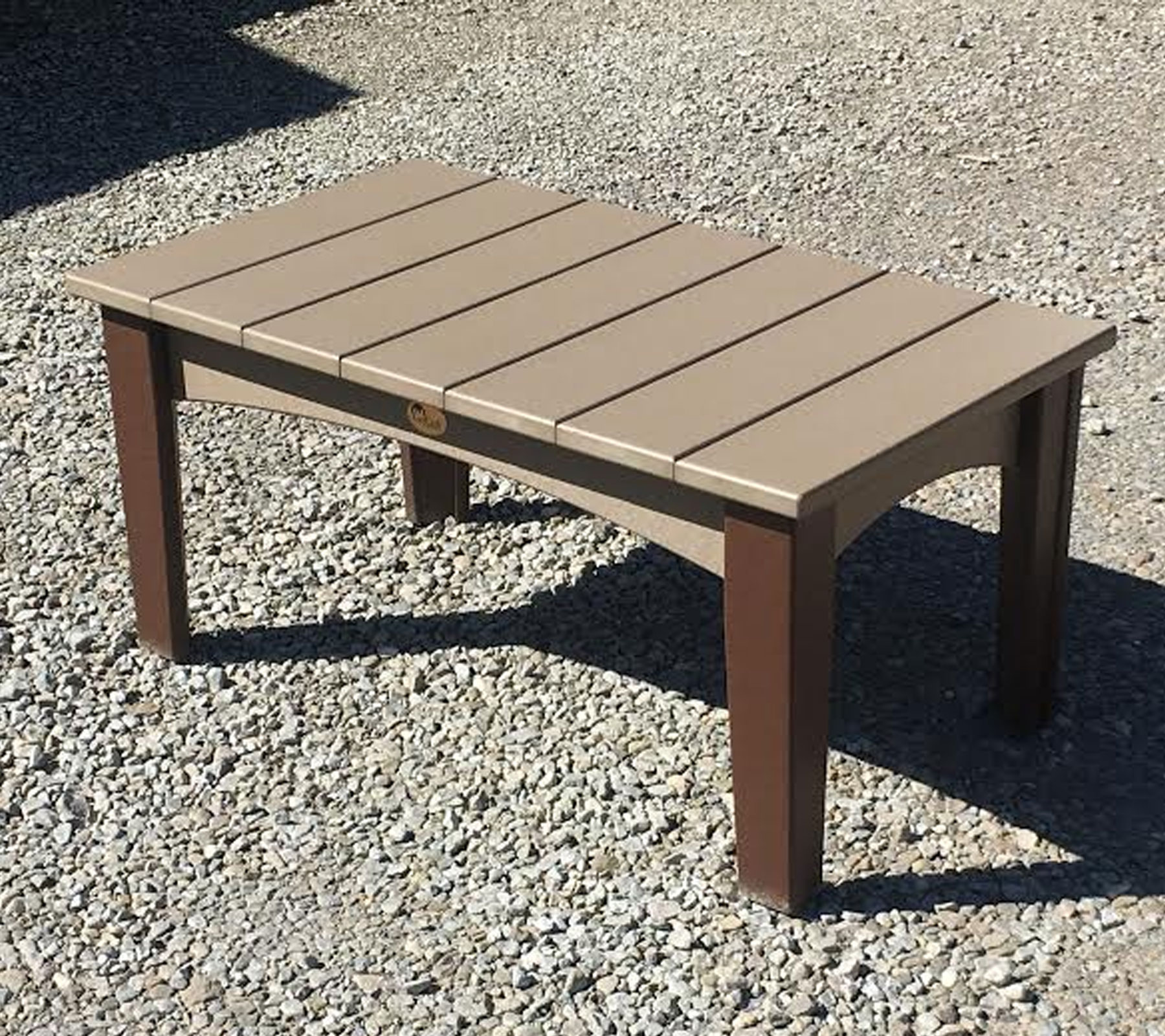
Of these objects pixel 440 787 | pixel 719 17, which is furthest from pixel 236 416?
pixel 719 17

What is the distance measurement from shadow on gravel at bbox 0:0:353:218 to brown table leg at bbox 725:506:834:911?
3242 millimetres

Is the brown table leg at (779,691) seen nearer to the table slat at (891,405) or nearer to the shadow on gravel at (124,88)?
the table slat at (891,405)

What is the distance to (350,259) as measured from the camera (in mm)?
3469

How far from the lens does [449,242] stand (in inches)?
139

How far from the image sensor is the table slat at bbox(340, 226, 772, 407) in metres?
3.06

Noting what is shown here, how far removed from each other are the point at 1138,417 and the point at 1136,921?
1.58 meters

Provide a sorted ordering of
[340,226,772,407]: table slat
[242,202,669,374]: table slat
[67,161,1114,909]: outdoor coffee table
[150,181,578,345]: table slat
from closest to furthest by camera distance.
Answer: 1. [67,161,1114,909]: outdoor coffee table
2. [340,226,772,407]: table slat
3. [242,202,669,374]: table slat
4. [150,181,578,345]: table slat

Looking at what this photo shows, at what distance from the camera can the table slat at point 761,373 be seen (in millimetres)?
2852

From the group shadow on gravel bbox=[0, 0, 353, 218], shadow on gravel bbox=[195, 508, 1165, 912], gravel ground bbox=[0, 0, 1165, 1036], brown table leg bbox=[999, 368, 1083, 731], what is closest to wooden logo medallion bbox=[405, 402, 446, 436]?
gravel ground bbox=[0, 0, 1165, 1036]

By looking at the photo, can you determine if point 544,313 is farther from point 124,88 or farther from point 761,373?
point 124,88

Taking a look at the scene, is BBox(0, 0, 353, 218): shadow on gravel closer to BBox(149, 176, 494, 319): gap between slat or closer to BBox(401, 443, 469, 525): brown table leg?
BBox(401, 443, 469, 525): brown table leg

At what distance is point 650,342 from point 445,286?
374mm

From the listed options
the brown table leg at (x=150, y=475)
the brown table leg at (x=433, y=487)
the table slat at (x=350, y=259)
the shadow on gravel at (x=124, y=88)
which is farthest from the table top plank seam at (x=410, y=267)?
the shadow on gravel at (x=124, y=88)

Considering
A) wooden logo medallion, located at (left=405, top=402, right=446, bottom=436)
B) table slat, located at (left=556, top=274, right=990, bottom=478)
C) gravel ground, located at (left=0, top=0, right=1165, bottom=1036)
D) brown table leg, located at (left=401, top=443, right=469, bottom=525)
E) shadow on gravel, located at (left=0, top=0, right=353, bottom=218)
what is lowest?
gravel ground, located at (left=0, top=0, right=1165, bottom=1036)
